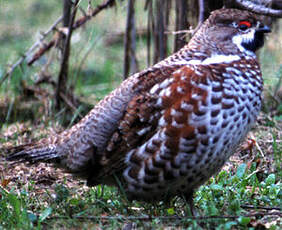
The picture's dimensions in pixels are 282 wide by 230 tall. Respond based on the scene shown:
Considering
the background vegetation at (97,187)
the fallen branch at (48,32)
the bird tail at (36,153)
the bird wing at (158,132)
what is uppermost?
the fallen branch at (48,32)

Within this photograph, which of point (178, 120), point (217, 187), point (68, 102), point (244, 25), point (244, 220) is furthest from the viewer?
point (68, 102)

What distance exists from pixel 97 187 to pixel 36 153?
0.60 meters

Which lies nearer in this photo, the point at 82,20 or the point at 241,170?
the point at 241,170

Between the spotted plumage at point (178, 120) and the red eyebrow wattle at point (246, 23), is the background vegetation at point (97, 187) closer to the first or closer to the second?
the spotted plumage at point (178, 120)

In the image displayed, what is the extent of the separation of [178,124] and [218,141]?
30cm

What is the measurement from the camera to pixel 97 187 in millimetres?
4488

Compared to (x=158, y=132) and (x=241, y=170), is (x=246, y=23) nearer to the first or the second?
(x=158, y=132)

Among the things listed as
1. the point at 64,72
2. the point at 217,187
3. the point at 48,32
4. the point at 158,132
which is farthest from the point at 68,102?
the point at 158,132

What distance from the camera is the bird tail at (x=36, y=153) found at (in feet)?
14.0

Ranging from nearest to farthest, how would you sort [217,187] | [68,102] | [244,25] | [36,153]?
[244,25]
[217,187]
[36,153]
[68,102]

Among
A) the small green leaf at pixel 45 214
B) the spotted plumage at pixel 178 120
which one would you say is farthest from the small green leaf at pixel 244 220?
the small green leaf at pixel 45 214

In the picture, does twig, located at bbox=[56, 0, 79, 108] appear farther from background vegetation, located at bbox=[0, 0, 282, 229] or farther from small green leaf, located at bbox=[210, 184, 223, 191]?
small green leaf, located at bbox=[210, 184, 223, 191]

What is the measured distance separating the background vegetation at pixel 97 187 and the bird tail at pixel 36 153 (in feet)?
0.88

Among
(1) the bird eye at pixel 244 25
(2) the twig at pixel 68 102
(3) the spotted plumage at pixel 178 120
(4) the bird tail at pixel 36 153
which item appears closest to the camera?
(3) the spotted plumage at pixel 178 120
